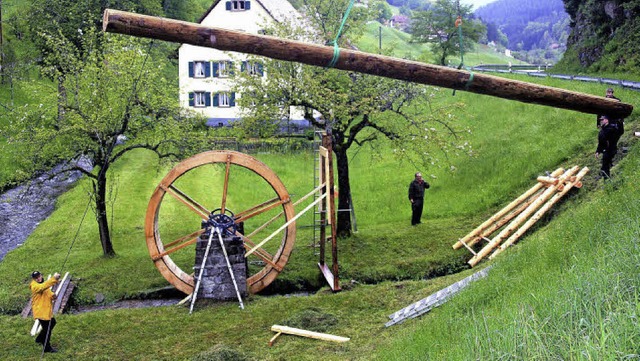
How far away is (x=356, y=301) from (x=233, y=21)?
30.4m

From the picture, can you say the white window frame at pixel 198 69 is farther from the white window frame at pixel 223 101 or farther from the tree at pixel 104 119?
the tree at pixel 104 119

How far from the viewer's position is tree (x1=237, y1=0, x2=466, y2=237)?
18.9 metres

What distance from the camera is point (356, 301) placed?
14.5m

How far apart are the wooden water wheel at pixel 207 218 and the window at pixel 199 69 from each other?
55.1ft

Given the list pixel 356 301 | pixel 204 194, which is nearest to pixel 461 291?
pixel 356 301

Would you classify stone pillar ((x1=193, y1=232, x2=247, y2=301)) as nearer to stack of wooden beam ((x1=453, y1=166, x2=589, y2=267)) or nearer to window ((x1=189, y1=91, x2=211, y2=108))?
stack of wooden beam ((x1=453, y1=166, x2=589, y2=267))

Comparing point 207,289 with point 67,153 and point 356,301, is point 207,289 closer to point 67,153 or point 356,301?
point 356,301

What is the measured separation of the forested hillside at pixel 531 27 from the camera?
12636 centimetres

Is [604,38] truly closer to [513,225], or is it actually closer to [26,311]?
[513,225]

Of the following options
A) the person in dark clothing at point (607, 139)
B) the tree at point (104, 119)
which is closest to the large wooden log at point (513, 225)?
the person in dark clothing at point (607, 139)

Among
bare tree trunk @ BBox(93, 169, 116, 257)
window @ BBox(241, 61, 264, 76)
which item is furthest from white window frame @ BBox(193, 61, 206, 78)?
bare tree trunk @ BBox(93, 169, 116, 257)

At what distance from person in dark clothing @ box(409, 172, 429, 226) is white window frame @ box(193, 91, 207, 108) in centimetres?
2549

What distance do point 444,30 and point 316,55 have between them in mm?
38993

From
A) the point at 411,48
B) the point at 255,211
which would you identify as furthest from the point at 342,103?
the point at 411,48
